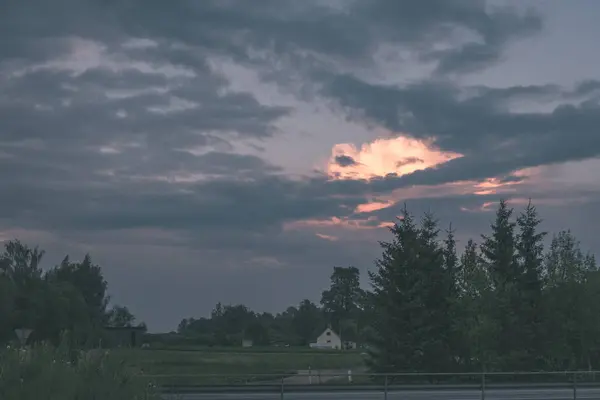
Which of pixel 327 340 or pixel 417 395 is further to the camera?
pixel 327 340

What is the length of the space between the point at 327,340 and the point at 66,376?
485 feet

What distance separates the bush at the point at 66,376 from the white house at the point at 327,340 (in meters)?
140

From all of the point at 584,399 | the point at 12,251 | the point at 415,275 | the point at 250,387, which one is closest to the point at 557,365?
the point at 415,275

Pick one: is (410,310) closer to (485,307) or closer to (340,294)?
(485,307)

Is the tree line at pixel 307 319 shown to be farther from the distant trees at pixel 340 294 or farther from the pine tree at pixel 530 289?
the pine tree at pixel 530 289

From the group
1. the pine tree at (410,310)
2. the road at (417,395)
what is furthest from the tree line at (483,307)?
the road at (417,395)

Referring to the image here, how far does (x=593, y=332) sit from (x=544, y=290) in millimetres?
3791

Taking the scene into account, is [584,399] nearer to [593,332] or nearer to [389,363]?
[389,363]

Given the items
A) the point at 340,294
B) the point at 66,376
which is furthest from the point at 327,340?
the point at 66,376

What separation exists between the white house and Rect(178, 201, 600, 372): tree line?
10239cm

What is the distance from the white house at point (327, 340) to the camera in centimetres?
15575

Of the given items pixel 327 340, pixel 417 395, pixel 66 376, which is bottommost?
pixel 417 395

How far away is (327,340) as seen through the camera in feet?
526

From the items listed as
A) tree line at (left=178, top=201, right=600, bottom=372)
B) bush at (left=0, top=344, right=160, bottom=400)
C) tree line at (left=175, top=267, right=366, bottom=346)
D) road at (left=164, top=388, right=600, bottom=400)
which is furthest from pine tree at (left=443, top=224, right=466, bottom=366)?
tree line at (left=175, top=267, right=366, bottom=346)
